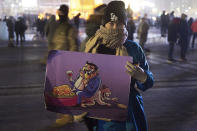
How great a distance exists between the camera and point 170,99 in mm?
6996

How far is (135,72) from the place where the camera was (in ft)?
7.25

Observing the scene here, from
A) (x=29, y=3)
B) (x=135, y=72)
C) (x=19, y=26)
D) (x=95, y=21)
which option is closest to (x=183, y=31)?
(x=95, y=21)

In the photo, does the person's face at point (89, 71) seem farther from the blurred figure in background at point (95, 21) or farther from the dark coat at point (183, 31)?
the dark coat at point (183, 31)

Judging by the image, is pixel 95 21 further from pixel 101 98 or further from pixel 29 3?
pixel 29 3

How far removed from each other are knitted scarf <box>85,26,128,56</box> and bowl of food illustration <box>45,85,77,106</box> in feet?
1.24

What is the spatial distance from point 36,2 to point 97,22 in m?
88.2

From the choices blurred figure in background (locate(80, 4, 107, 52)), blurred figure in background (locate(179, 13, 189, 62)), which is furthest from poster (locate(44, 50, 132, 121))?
blurred figure in background (locate(179, 13, 189, 62))

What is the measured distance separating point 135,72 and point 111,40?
33 cm

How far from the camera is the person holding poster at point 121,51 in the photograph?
2363 millimetres

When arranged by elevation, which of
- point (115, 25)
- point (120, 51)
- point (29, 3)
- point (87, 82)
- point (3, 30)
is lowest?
point (3, 30)

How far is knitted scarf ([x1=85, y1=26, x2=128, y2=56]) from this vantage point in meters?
2.34

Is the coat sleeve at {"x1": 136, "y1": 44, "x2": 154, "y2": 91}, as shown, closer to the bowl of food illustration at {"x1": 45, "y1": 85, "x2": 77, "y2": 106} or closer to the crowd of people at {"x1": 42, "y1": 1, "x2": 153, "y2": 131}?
the crowd of people at {"x1": 42, "y1": 1, "x2": 153, "y2": 131}

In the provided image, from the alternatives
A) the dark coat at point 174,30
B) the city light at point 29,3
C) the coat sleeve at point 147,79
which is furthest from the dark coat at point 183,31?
the city light at point 29,3

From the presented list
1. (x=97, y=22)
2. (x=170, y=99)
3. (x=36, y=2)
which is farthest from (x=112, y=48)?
(x=36, y=2)
